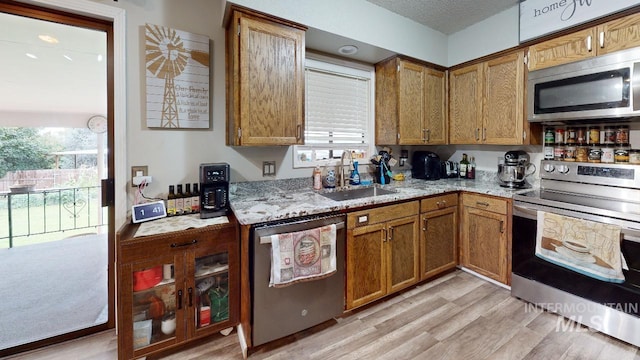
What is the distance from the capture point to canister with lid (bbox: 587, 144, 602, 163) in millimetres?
2205

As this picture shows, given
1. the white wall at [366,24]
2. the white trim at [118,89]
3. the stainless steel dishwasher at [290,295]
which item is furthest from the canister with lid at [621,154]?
the white trim at [118,89]

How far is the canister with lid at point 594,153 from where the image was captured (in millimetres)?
2205

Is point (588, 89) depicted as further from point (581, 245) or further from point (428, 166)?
point (428, 166)

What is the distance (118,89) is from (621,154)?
148 inches

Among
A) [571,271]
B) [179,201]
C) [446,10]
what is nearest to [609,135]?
[571,271]

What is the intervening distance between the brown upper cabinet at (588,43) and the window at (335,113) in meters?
1.51

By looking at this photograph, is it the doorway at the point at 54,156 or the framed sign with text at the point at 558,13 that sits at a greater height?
the framed sign with text at the point at 558,13

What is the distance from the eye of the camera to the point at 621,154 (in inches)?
81.7

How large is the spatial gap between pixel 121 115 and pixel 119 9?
695mm

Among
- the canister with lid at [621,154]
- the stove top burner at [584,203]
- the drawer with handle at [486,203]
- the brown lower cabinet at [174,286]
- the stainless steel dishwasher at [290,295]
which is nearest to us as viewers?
the brown lower cabinet at [174,286]

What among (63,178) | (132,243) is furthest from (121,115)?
(132,243)

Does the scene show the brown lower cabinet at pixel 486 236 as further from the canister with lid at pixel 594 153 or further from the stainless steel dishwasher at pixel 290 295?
the stainless steel dishwasher at pixel 290 295

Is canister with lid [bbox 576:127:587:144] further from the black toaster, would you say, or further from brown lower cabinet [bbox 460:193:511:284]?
the black toaster

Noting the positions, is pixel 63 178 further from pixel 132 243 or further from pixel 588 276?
pixel 588 276
